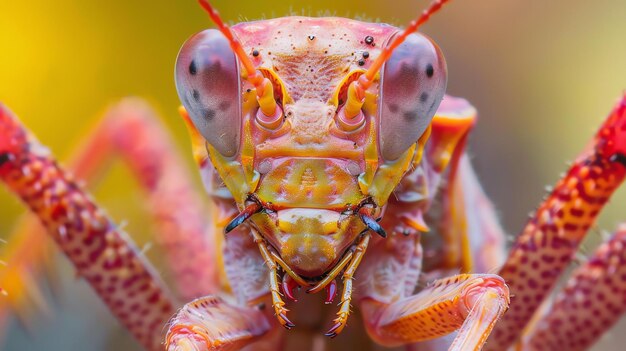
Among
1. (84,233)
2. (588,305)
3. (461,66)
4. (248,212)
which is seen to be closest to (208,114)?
(248,212)

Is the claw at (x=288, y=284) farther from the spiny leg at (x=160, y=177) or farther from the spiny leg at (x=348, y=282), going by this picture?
the spiny leg at (x=160, y=177)

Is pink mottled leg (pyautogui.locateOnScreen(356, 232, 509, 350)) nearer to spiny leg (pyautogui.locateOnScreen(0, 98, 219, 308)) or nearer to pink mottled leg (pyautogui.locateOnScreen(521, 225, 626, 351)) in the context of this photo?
pink mottled leg (pyautogui.locateOnScreen(521, 225, 626, 351))

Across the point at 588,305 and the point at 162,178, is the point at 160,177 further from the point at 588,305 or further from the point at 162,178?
the point at 588,305

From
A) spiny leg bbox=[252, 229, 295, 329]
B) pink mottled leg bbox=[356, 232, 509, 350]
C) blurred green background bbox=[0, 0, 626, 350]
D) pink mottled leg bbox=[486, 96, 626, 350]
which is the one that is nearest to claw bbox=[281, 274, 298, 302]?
spiny leg bbox=[252, 229, 295, 329]

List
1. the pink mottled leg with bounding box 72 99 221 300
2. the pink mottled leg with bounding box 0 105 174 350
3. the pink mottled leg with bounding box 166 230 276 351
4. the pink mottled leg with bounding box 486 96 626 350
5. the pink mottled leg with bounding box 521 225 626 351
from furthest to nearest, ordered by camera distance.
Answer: the pink mottled leg with bounding box 72 99 221 300
the pink mottled leg with bounding box 521 225 626 351
the pink mottled leg with bounding box 0 105 174 350
the pink mottled leg with bounding box 486 96 626 350
the pink mottled leg with bounding box 166 230 276 351

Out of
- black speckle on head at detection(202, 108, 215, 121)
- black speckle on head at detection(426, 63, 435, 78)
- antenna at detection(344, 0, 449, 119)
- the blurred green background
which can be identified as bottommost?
the blurred green background

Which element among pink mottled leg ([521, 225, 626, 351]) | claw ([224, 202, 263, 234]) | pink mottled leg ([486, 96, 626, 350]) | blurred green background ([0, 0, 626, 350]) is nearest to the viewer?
claw ([224, 202, 263, 234])

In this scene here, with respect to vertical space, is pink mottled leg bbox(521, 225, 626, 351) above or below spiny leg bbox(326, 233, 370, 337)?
below
